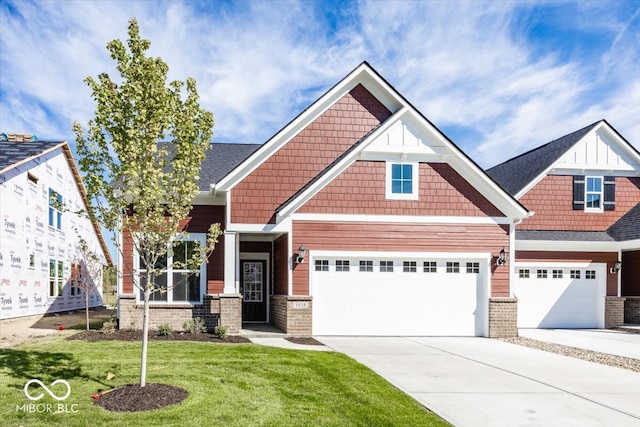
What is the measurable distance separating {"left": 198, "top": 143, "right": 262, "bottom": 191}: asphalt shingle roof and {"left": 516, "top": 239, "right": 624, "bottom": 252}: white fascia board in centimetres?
1047

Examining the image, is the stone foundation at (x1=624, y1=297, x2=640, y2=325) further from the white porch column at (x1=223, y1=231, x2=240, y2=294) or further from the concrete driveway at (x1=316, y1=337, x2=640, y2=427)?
the white porch column at (x1=223, y1=231, x2=240, y2=294)

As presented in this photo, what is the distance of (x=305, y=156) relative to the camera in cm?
1503

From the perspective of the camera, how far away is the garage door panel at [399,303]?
14.2m

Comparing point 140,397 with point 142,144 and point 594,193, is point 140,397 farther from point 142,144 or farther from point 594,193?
point 594,193

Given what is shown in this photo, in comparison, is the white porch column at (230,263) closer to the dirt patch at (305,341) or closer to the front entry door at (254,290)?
the dirt patch at (305,341)

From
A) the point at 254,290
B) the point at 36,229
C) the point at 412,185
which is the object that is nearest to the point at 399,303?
the point at 412,185

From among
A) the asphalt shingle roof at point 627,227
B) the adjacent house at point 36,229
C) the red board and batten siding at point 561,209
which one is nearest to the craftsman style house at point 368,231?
the red board and batten siding at point 561,209

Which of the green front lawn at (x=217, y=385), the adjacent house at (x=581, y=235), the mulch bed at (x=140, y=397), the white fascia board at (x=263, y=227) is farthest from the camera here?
the adjacent house at (x=581, y=235)

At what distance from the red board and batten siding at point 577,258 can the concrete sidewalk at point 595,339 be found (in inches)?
72.0

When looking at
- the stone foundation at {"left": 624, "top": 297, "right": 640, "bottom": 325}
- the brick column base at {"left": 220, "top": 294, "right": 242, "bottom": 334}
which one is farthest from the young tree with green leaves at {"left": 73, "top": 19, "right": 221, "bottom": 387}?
the stone foundation at {"left": 624, "top": 297, "right": 640, "bottom": 325}

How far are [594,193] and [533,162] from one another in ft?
9.08

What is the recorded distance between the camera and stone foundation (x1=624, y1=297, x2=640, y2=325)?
59.5 ft

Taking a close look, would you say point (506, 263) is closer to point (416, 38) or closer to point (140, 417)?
point (416, 38)

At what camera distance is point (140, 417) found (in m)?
6.07
